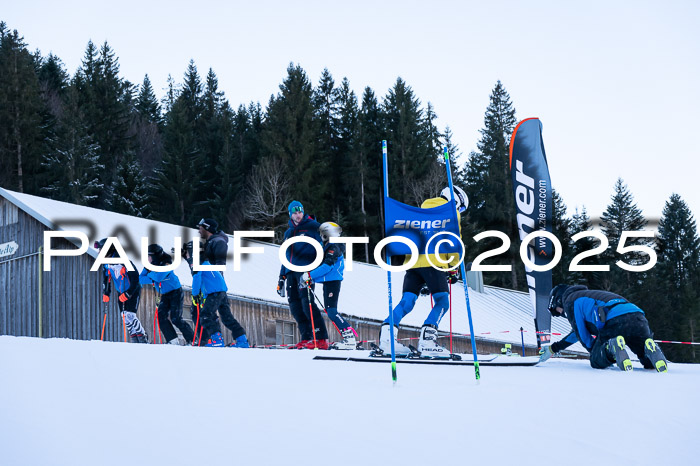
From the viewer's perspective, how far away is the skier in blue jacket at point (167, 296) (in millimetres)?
10445

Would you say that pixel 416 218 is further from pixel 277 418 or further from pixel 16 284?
pixel 16 284

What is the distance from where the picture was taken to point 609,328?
7441 mm

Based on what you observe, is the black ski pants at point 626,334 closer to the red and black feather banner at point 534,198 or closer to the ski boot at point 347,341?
the ski boot at point 347,341

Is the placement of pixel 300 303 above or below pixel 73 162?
below

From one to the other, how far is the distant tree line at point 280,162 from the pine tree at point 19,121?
78mm

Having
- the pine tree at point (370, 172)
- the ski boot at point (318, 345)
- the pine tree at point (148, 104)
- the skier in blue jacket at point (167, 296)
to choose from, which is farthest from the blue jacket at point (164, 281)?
the pine tree at point (148, 104)

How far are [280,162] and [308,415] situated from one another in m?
42.1

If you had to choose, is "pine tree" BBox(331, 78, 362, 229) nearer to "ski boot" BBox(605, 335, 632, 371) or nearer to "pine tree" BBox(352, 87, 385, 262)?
"pine tree" BBox(352, 87, 385, 262)

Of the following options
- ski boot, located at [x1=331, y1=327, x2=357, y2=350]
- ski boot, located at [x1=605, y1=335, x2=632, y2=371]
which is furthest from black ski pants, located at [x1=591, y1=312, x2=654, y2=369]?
ski boot, located at [x1=331, y1=327, x2=357, y2=350]

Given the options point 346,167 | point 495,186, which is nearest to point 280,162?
point 346,167

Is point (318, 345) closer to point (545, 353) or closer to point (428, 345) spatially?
point (428, 345)

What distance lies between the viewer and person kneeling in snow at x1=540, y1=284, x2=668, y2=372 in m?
7.27

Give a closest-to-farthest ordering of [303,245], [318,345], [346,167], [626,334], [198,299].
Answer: [626,334], [198,299], [318,345], [303,245], [346,167]

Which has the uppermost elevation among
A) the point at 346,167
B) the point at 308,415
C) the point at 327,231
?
the point at 346,167
